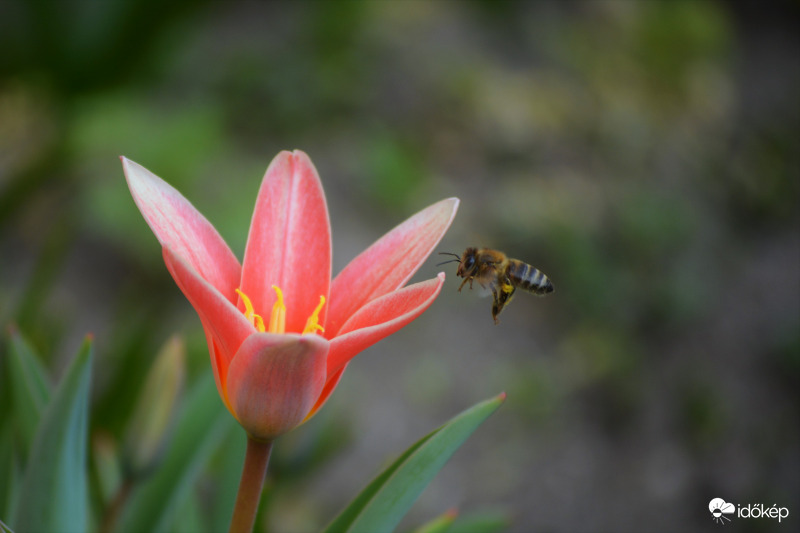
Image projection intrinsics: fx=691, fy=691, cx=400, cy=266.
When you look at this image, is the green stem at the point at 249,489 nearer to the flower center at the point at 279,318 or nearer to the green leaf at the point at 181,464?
the flower center at the point at 279,318

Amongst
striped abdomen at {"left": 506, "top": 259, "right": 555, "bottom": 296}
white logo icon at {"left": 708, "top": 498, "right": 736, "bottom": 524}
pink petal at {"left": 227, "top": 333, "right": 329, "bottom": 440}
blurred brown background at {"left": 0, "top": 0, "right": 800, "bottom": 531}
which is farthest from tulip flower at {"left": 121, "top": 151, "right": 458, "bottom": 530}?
white logo icon at {"left": 708, "top": 498, "right": 736, "bottom": 524}

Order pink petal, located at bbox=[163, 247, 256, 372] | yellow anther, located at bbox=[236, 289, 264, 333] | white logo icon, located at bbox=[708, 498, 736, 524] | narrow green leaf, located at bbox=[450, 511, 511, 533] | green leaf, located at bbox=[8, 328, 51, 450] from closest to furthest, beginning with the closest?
pink petal, located at bbox=[163, 247, 256, 372]
yellow anther, located at bbox=[236, 289, 264, 333]
green leaf, located at bbox=[8, 328, 51, 450]
narrow green leaf, located at bbox=[450, 511, 511, 533]
white logo icon, located at bbox=[708, 498, 736, 524]

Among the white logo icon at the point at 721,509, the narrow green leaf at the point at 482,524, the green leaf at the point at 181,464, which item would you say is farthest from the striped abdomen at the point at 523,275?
the white logo icon at the point at 721,509

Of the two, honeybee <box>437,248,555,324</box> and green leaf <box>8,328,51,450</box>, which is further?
honeybee <box>437,248,555,324</box>

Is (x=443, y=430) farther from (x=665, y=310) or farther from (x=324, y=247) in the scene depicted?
(x=665, y=310)

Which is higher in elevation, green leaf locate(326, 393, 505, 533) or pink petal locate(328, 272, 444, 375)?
pink petal locate(328, 272, 444, 375)

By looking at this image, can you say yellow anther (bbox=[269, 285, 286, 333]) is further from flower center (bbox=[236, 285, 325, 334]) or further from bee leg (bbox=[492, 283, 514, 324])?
bee leg (bbox=[492, 283, 514, 324])

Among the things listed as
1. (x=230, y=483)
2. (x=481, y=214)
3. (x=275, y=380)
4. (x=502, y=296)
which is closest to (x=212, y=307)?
(x=275, y=380)
